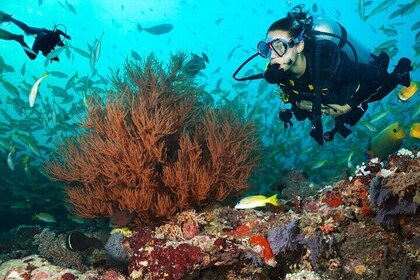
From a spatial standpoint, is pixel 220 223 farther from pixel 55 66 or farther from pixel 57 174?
pixel 55 66

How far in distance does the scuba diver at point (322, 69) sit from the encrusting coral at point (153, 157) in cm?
140

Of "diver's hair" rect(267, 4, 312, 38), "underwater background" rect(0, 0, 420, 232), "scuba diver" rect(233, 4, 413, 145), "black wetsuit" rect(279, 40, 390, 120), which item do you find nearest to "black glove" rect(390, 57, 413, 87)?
"scuba diver" rect(233, 4, 413, 145)

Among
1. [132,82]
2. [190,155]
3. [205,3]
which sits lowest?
[190,155]

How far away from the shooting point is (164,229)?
14.6 feet

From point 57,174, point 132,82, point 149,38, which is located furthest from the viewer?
point 149,38

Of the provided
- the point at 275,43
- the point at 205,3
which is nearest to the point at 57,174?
the point at 275,43

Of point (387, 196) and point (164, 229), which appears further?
point (164, 229)

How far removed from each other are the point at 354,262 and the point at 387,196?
863 mm

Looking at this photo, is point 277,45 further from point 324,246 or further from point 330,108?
point 324,246

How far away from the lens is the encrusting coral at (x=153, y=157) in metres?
4.96

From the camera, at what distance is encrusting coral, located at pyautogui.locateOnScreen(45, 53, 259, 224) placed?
16.3 feet

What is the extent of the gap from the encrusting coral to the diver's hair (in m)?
1.87

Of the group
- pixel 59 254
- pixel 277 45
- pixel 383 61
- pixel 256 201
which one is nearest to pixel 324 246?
pixel 256 201

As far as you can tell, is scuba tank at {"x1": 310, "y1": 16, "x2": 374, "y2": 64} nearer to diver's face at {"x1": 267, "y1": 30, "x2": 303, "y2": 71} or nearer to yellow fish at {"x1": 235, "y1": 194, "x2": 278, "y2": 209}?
diver's face at {"x1": 267, "y1": 30, "x2": 303, "y2": 71}
